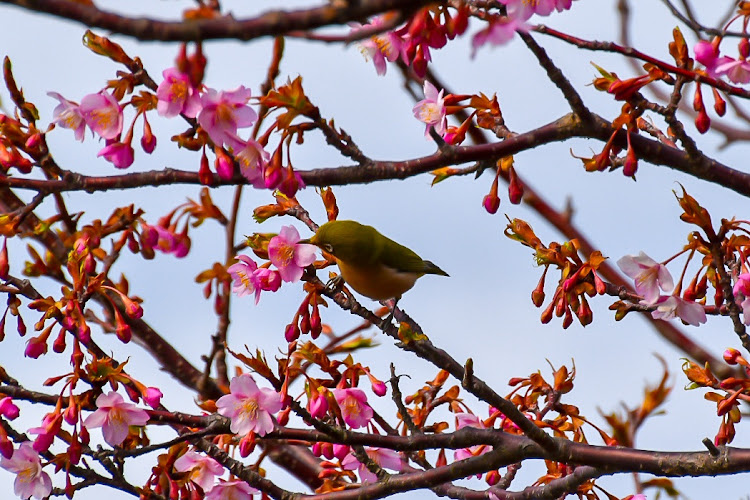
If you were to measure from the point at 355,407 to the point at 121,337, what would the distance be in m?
1.13

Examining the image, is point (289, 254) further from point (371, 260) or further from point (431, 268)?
point (431, 268)

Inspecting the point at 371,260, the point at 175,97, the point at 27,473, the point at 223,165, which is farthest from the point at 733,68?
the point at 27,473

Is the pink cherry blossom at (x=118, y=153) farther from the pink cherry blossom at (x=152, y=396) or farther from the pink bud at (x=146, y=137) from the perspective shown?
the pink cherry blossom at (x=152, y=396)

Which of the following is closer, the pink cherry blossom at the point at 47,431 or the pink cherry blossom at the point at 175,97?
the pink cherry blossom at the point at 175,97

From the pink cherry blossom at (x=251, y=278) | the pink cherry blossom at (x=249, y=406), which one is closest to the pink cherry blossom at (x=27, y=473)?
the pink cherry blossom at (x=249, y=406)

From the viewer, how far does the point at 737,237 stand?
143 inches

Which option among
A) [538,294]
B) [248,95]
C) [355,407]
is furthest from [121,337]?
[538,294]

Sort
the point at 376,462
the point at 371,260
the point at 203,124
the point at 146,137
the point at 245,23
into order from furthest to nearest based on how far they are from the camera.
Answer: the point at 371,260, the point at 376,462, the point at 146,137, the point at 203,124, the point at 245,23

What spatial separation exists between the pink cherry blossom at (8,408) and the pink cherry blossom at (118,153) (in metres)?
1.26

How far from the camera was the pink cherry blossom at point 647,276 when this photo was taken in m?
3.77

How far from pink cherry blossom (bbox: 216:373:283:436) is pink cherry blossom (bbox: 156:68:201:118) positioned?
3.96 ft

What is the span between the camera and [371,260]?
5.34 meters

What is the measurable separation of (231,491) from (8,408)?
3.88 feet

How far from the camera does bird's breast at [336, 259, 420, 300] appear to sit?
17.2 feet
